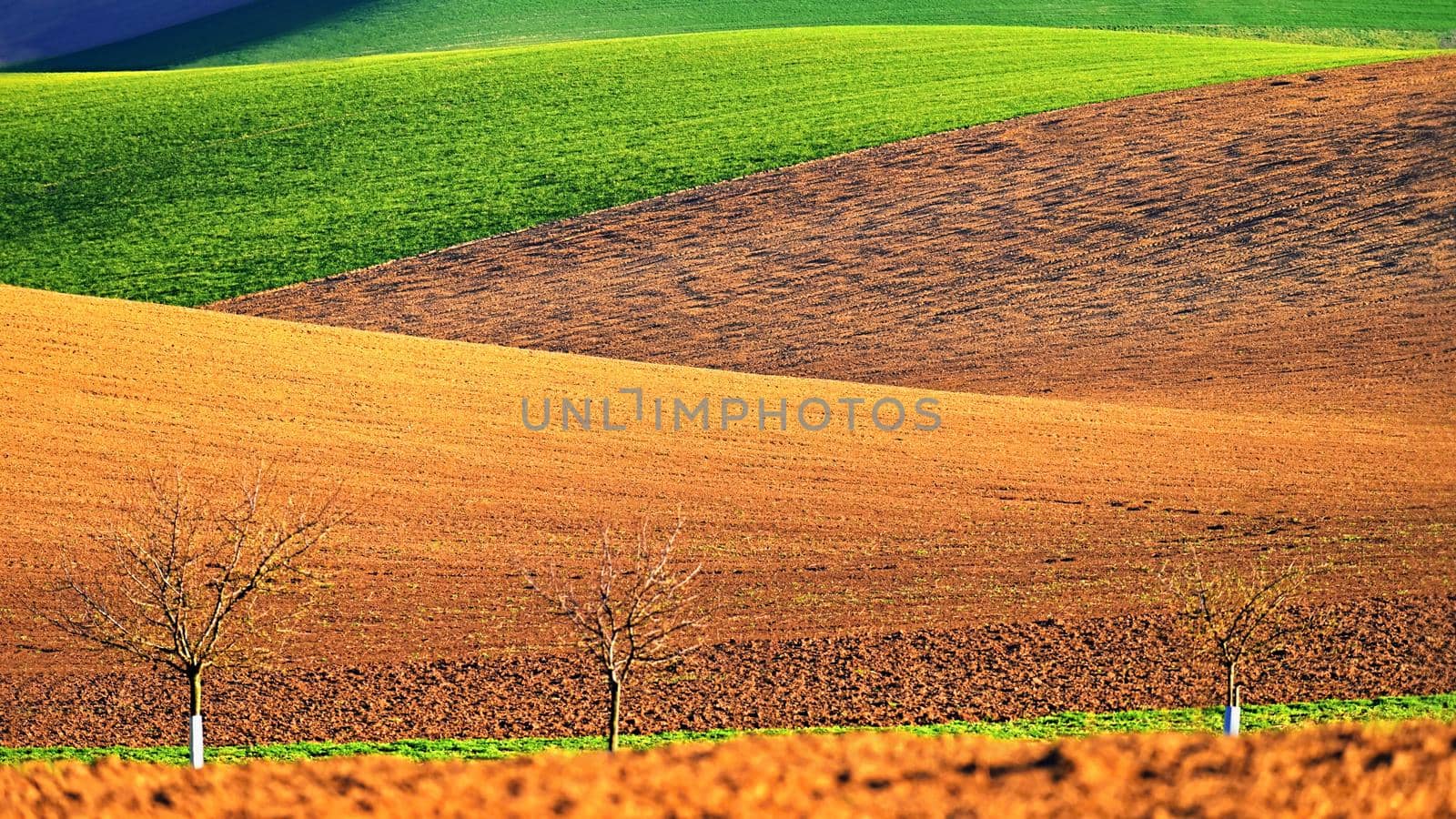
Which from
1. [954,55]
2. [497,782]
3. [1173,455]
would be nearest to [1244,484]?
[1173,455]

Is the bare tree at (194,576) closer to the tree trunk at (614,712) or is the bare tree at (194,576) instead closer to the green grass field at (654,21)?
the tree trunk at (614,712)

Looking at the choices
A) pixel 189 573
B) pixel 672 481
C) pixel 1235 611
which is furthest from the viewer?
pixel 672 481

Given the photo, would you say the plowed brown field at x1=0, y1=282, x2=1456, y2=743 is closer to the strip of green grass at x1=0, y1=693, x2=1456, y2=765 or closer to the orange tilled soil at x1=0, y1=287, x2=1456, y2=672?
the orange tilled soil at x1=0, y1=287, x2=1456, y2=672

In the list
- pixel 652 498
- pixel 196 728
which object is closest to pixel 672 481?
pixel 652 498

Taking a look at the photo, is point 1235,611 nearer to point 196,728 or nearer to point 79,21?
point 196,728

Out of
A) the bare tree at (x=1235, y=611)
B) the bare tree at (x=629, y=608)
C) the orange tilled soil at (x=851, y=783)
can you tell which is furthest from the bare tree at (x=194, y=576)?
the bare tree at (x=1235, y=611)

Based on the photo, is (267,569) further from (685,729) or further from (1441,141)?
(1441,141)
